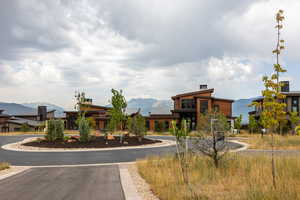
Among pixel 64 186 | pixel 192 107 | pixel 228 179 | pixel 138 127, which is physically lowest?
pixel 64 186

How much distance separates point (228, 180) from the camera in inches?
339

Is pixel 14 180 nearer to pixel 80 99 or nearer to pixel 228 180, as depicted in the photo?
pixel 228 180

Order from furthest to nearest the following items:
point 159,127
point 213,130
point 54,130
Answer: point 159,127
point 54,130
point 213,130

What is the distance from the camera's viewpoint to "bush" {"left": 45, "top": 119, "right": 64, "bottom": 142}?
89.2 feet

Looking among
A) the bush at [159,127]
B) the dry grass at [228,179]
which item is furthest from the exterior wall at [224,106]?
the dry grass at [228,179]

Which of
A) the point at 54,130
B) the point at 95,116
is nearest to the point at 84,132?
the point at 54,130

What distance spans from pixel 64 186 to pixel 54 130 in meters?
19.9

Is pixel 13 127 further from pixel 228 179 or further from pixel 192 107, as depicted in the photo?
pixel 228 179

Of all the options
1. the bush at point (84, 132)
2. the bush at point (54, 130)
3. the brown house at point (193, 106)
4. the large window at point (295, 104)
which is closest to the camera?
the bush at point (84, 132)

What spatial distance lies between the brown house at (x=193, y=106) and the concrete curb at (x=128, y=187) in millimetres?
34932

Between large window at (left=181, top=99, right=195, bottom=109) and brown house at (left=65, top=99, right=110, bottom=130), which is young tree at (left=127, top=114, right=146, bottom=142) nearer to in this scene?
large window at (left=181, top=99, right=195, bottom=109)

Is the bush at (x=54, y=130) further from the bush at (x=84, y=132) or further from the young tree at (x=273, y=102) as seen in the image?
the young tree at (x=273, y=102)

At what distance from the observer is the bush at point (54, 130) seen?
89.2 feet

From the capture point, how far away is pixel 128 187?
8.55 meters
